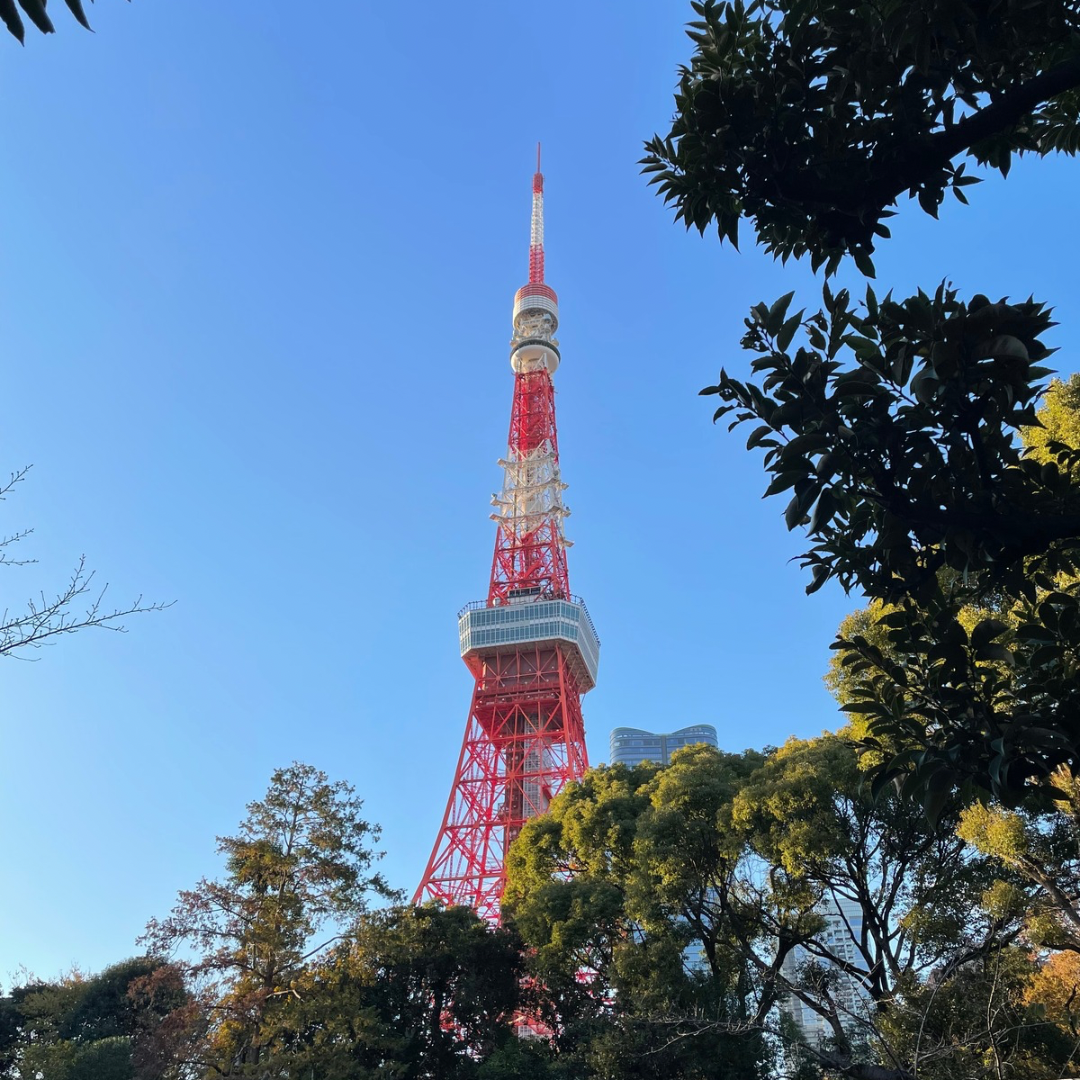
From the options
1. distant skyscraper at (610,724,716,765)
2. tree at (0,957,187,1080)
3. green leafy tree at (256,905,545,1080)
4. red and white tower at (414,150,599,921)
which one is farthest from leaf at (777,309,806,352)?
distant skyscraper at (610,724,716,765)

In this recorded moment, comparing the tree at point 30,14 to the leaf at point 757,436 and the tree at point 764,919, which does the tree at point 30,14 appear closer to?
the leaf at point 757,436

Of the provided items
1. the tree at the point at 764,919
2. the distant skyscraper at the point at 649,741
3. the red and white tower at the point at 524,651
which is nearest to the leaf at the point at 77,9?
the tree at the point at 764,919

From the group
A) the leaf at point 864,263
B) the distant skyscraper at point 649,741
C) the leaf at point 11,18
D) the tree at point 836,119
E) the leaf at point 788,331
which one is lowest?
the leaf at point 11,18

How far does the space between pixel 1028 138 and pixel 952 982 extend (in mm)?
8264

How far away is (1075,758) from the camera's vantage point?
9.22 feet

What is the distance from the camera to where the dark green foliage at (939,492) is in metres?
2.68

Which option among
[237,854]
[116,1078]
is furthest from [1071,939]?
[116,1078]

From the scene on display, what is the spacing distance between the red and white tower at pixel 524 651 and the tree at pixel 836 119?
26.9 m

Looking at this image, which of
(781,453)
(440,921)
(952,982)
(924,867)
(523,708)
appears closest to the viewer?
(781,453)

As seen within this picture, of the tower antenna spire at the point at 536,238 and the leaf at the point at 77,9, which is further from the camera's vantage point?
the tower antenna spire at the point at 536,238

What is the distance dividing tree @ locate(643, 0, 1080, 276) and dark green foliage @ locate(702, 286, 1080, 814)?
0.74 m

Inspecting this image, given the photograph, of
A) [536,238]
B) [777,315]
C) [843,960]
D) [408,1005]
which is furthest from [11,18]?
[536,238]

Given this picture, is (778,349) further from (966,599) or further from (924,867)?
(924,867)

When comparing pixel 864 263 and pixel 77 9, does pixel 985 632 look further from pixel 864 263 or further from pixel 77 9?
pixel 77 9
